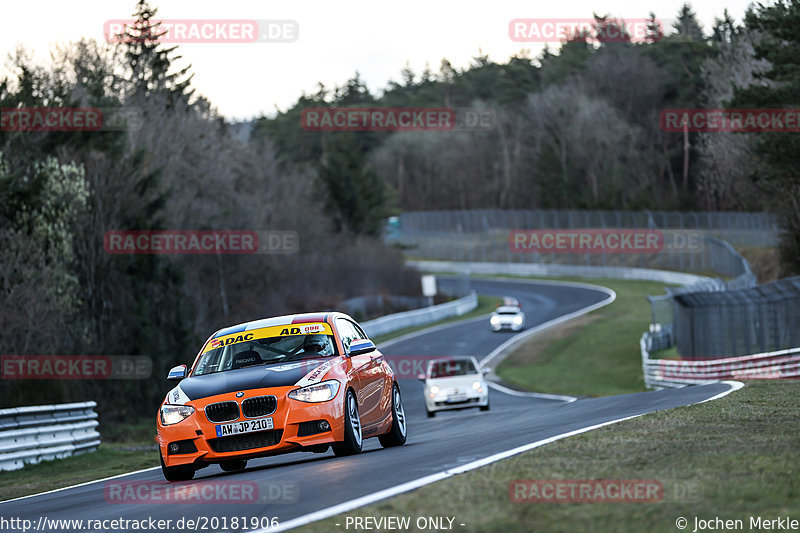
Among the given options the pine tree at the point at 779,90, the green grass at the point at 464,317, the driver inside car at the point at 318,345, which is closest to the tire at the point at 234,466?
the driver inside car at the point at 318,345

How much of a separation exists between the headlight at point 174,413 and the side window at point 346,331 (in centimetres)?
204

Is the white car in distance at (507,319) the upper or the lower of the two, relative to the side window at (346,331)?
lower

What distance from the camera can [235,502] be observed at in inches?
350

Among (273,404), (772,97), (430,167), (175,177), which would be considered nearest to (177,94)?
(175,177)

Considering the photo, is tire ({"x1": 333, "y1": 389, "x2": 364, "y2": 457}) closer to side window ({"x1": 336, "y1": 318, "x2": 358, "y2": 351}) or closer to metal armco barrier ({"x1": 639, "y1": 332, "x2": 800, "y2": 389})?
side window ({"x1": 336, "y1": 318, "x2": 358, "y2": 351})

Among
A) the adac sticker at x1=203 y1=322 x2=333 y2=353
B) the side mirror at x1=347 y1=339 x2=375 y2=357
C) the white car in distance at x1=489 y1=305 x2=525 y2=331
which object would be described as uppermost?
the adac sticker at x1=203 y1=322 x2=333 y2=353

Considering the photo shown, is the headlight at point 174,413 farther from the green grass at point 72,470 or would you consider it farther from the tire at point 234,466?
the green grass at point 72,470

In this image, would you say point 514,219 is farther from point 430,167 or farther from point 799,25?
point 799,25

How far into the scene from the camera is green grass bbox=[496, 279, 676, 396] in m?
41.4

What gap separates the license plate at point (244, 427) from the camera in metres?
11.3

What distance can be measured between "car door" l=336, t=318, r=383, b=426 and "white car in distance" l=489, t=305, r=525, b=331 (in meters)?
50.0

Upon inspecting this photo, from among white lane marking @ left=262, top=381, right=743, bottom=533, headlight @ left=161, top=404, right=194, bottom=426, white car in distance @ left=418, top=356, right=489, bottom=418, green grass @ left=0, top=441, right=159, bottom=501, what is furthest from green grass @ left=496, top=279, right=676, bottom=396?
white lane marking @ left=262, top=381, right=743, bottom=533

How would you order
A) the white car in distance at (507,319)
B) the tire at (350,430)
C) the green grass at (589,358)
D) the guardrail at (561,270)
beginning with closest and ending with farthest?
the tire at (350,430) < the green grass at (589,358) < the white car in distance at (507,319) < the guardrail at (561,270)

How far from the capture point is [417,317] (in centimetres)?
6931
